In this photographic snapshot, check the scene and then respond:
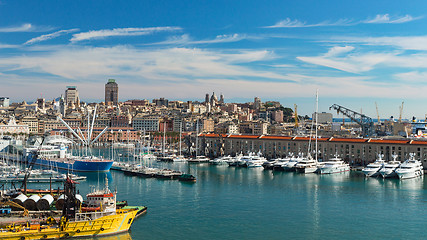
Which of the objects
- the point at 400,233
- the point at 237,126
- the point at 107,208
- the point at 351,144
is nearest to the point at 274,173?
the point at 351,144

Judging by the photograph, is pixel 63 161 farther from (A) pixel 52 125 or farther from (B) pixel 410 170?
(A) pixel 52 125

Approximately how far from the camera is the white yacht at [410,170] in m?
24.6

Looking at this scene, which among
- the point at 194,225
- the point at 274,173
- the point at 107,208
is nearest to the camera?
the point at 107,208

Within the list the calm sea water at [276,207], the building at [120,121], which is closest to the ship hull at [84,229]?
the calm sea water at [276,207]

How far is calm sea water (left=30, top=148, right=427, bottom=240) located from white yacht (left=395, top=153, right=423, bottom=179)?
2.19 feet

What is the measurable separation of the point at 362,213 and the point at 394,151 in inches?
617

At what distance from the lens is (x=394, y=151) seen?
98.2 feet

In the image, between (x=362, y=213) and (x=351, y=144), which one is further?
(x=351, y=144)

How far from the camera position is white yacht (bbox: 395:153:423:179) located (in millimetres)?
24630

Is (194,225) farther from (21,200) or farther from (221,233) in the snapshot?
(21,200)

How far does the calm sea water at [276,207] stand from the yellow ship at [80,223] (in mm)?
461

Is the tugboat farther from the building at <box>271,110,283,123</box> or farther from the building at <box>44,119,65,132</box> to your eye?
the building at <box>271,110,283,123</box>

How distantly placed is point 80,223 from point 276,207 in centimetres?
737

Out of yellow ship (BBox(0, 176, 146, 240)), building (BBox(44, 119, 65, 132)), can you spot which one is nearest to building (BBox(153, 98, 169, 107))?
building (BBox(44, 119, 65, 132))
